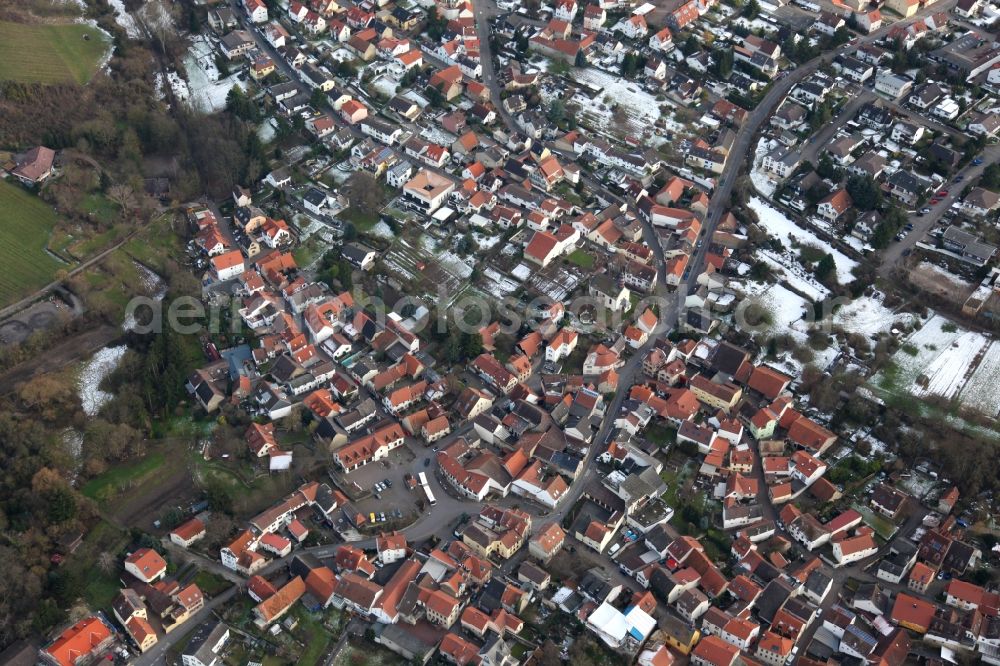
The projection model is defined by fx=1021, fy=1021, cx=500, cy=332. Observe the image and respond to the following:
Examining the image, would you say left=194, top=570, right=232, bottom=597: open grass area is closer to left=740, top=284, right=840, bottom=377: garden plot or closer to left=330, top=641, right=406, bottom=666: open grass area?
left=330, top=641, right=406, bottom=666: open grass area

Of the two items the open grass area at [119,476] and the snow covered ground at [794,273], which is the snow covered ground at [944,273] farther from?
the open grass area at [119,476]

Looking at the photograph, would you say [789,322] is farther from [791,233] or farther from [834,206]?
[834,206]

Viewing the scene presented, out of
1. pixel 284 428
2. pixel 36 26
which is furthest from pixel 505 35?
pixel 284 428

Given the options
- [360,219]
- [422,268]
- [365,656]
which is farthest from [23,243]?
[365,656]

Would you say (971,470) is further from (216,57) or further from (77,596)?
(216,57)

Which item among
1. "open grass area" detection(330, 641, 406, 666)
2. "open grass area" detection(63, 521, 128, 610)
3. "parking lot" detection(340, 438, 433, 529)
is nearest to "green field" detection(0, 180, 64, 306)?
"open grass area" detection(63, 521, 128, 610)

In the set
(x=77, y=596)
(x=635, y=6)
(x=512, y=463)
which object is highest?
(x=635, y=6)

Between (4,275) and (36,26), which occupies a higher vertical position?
(36,26)
